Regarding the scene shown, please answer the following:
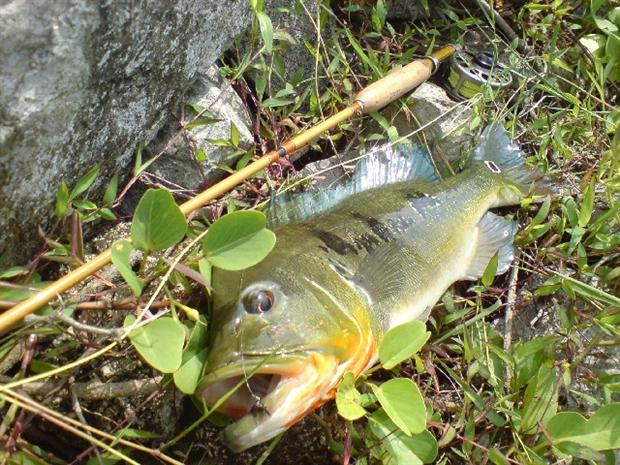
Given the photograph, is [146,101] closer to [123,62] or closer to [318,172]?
[123,62]

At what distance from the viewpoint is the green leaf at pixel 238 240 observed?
2156mm

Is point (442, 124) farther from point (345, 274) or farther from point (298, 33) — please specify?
point (345, 274)

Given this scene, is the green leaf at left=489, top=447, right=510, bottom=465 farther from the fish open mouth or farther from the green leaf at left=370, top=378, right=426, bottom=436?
the fish open mouth

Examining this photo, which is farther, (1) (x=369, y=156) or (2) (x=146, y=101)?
(1) (x=369, y=156)

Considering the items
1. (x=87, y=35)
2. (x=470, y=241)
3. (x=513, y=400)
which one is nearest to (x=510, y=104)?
(x=470, y=241)

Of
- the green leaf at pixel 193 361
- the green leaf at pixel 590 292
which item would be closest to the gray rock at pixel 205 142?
the green leaf at pixel 193 361

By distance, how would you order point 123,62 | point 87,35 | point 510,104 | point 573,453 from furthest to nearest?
point 510,104, point 573,453, point 123,62, point 87,35

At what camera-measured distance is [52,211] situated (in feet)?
8.29

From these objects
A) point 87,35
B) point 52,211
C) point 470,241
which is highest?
point 87,35

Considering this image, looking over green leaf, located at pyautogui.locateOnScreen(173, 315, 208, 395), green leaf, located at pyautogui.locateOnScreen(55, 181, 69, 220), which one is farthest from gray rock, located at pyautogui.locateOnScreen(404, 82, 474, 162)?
green leaf, located at pyautogui.locateOnScreen(55, 181, 69, 220)

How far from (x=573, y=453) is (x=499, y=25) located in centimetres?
269

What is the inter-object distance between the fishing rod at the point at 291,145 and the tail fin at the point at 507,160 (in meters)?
0.50

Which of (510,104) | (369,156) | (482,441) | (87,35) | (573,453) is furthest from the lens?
(510,104)

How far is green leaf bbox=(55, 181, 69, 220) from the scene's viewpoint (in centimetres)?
244
